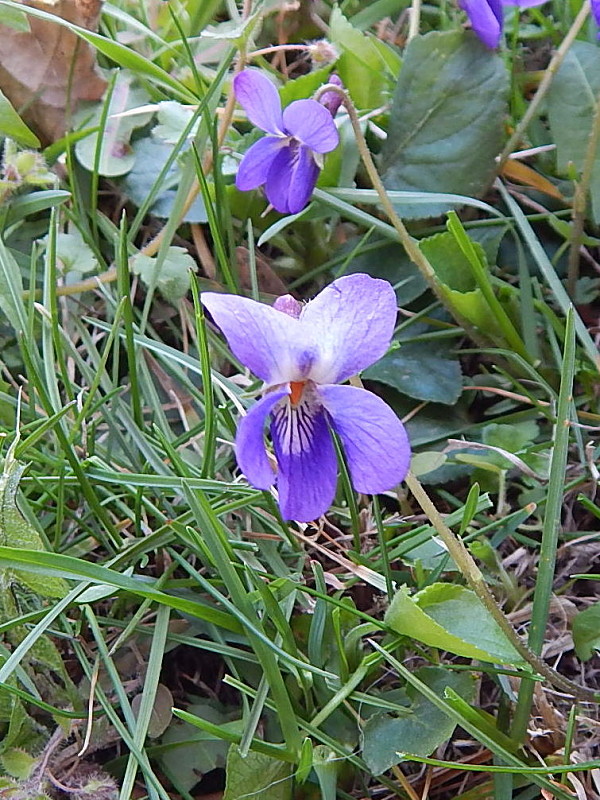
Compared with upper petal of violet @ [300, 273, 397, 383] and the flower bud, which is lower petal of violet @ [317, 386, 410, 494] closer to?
upper petal of violet @ [300, 273, 397, 383]

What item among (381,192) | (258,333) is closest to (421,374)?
(381,192)

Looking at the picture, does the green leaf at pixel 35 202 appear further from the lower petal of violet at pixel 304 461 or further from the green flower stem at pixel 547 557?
the green flower stem at pixel 547 557

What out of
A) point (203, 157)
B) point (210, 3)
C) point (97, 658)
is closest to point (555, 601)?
point (97, 658)

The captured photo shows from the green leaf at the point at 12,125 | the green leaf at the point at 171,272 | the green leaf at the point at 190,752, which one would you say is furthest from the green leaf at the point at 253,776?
the green leaf at the point at 12,125

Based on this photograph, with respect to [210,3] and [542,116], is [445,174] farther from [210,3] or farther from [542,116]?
[210,3]

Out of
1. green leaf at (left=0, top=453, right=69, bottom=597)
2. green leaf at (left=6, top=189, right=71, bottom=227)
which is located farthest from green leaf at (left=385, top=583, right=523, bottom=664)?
green leaf at (left=6, top=189, right=71, bottom=227)

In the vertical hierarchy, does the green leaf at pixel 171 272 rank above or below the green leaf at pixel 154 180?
below
